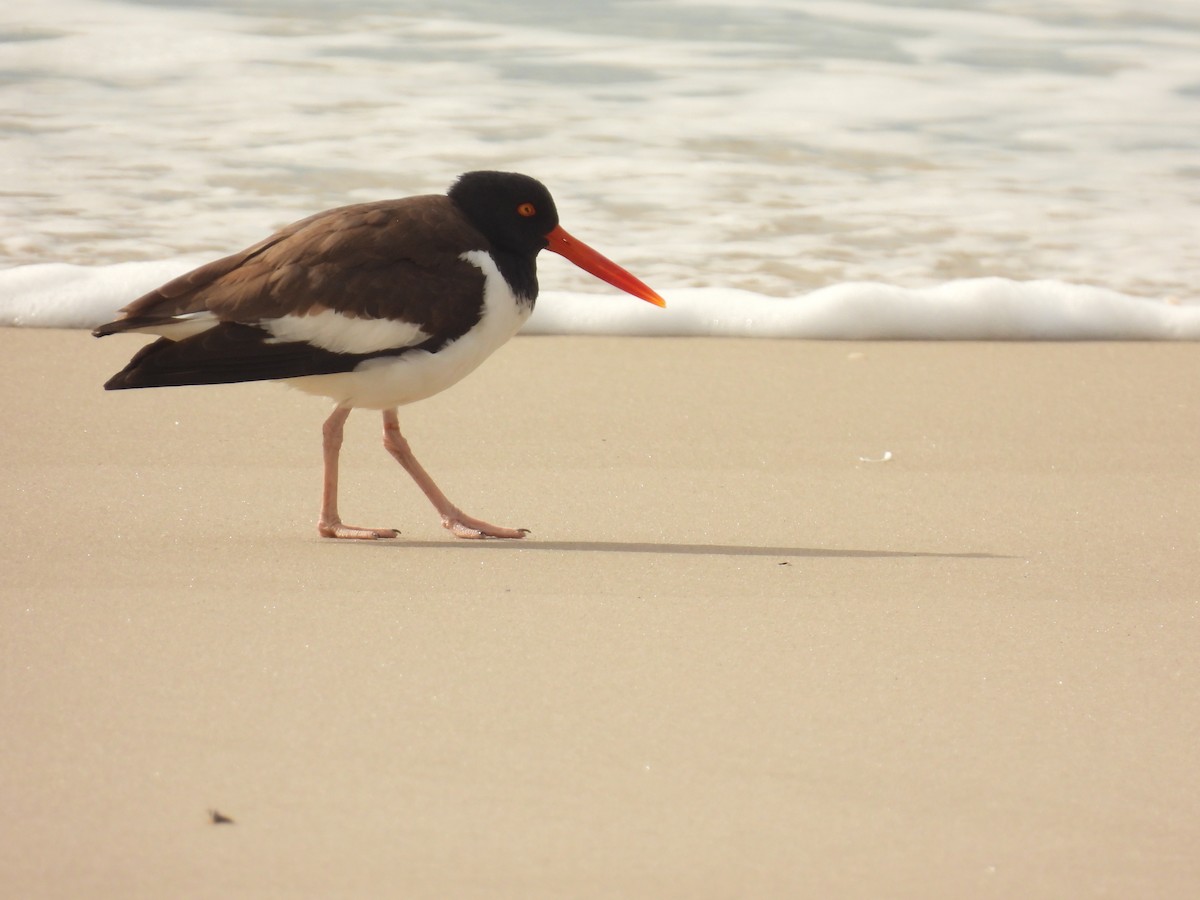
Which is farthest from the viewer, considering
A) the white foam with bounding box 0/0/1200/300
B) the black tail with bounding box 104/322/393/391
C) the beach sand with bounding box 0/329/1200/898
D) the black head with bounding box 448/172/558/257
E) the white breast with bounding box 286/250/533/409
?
the white foam with bounding box 0/0/1200/300

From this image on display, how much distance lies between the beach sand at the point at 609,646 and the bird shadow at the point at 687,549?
0.02 meters

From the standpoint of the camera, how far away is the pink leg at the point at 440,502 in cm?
475

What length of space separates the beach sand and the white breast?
1.49 ft

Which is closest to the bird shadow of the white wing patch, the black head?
the white wing patch

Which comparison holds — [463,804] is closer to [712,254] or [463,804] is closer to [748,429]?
[748,429]

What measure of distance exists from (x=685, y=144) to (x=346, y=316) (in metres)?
6.60

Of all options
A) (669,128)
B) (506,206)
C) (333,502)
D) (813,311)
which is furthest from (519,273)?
(669,128)

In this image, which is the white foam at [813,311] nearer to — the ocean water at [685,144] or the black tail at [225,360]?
the ocean water at [685,144]

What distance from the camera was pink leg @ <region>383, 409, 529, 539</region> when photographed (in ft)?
15.6

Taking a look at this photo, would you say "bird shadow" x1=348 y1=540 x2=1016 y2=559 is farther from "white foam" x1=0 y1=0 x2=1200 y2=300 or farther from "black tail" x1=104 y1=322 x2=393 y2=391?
"white foam" x1=0 y1=0 x2=1200 y2=300

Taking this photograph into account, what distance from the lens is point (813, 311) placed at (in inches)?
296

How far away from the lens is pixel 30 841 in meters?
2.60

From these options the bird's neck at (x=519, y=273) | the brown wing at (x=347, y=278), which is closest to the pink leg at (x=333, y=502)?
the brown wing at (x=347, y=278)

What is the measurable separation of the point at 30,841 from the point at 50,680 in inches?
30.5
